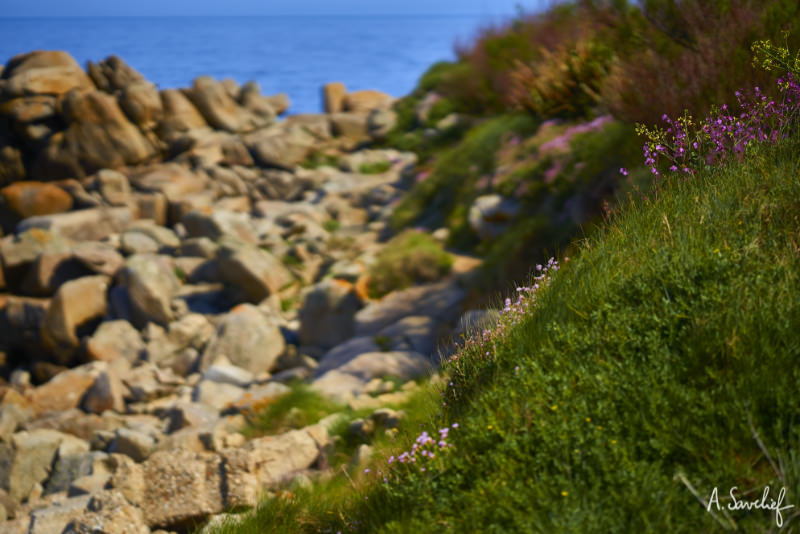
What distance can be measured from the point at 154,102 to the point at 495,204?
66.9ft

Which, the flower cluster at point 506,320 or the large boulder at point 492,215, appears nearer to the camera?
the flower cluster at point 506,320

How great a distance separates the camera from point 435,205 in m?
16.5

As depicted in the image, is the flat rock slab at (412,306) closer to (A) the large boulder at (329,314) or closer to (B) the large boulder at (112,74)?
(A) the large boulder at (329,314)

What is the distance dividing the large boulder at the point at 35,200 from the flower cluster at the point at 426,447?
77.6ft

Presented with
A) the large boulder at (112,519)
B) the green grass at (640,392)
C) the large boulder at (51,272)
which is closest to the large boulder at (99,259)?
the large boulder at (51,272)

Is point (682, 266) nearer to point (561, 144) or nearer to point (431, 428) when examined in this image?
point (431, 428)

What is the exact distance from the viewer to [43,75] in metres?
27.4

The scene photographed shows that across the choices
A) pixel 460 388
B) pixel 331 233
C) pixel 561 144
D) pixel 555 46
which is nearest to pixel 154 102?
pixel 331 233

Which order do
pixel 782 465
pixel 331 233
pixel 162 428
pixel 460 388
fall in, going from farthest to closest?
pixel 331 233 → pixel 162 428 → pixel 460 388 → pixel 782 465

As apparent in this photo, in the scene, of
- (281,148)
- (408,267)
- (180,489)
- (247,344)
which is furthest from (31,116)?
(180,489)

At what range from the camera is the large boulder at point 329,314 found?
515 inches

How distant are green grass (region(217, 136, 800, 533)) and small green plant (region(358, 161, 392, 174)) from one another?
856 inches

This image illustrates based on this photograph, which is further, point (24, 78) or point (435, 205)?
point (24, 78)

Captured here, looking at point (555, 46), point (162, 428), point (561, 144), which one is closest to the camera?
point (162, 428)
